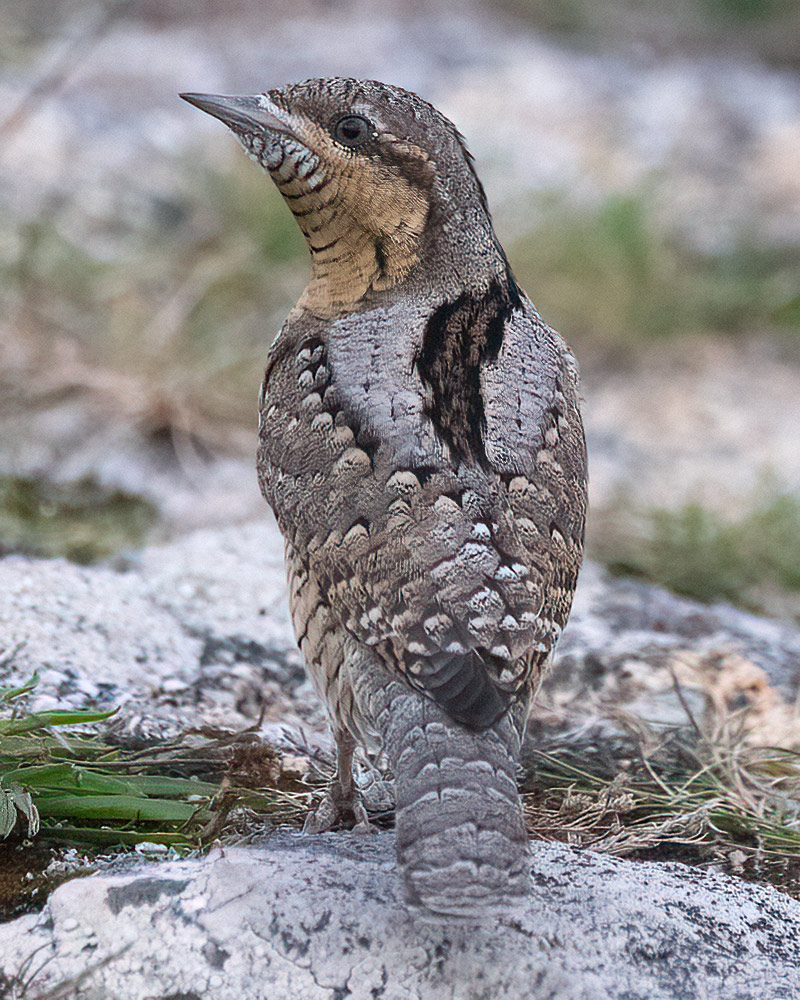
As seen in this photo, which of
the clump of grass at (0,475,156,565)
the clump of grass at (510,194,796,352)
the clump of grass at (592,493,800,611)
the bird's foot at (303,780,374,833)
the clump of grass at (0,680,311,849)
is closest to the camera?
the clump of grass at (0,680,311,849)

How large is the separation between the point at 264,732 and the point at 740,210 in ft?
22.2

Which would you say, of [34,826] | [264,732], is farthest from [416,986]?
[264,732]

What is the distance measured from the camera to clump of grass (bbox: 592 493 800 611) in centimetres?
506

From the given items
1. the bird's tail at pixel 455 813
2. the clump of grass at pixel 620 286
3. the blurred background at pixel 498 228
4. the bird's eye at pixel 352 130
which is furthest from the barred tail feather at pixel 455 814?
the clump of grass at pixel 620 286

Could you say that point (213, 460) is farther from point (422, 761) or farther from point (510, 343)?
point (422, 761)

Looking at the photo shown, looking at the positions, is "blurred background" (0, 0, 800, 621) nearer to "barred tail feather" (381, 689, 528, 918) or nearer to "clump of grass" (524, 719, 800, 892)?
"clump of grass" (524, 719, 800, 892)

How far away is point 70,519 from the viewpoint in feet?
16.2

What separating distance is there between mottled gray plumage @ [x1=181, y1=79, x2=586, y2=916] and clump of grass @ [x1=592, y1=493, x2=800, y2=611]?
6.75 ft

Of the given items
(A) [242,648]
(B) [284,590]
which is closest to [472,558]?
(A) [242,648]

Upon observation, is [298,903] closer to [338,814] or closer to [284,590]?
[338,814]

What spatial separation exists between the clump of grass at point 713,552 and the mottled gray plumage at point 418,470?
206 cm

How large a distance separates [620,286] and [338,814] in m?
5.15

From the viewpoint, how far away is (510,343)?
307 cm

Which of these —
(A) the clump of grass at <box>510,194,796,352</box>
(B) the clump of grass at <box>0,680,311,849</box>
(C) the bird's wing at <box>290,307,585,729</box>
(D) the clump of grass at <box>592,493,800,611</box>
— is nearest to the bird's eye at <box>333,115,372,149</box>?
(C) the bird's wing at <box>290,307,585,729</box>
